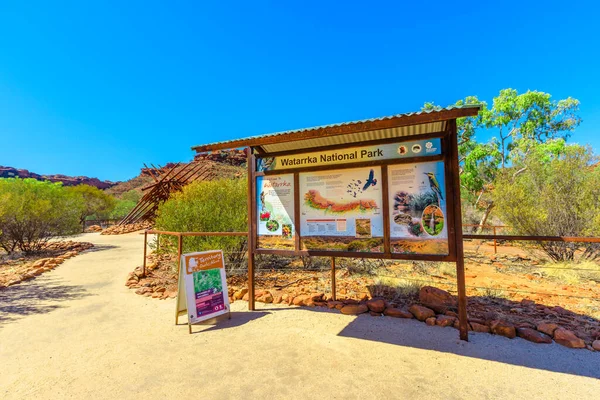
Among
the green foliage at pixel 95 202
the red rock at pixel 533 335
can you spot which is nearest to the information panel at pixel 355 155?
the red rock at pixel 533 335

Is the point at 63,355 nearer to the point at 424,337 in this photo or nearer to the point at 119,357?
the point at 119,357

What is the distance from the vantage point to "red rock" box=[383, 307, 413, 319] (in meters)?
4.34

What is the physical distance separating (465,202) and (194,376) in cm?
1840

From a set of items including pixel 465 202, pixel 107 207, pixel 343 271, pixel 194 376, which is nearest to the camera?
pixel 194 376

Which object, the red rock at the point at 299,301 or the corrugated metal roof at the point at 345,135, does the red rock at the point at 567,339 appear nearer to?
the corrugated metal roof at the point at 345,135

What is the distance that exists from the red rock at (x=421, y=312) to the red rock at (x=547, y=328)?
1.25 m

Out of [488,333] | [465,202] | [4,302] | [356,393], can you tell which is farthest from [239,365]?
[465,202]

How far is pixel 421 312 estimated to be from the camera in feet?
13.9

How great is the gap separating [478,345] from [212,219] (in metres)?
6.48

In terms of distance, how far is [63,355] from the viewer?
11.1ft

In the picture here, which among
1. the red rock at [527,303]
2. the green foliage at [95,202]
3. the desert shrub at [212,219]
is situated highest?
the green foliage at [95,202]

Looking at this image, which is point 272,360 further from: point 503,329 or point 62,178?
point 62,178

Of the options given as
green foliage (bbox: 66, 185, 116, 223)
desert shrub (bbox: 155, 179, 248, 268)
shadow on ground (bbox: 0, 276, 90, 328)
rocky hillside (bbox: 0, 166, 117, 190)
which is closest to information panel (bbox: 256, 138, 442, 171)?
desert shrub (bbox: 155, 179, 248, 268)

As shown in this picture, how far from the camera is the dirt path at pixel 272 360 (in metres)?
2.66
